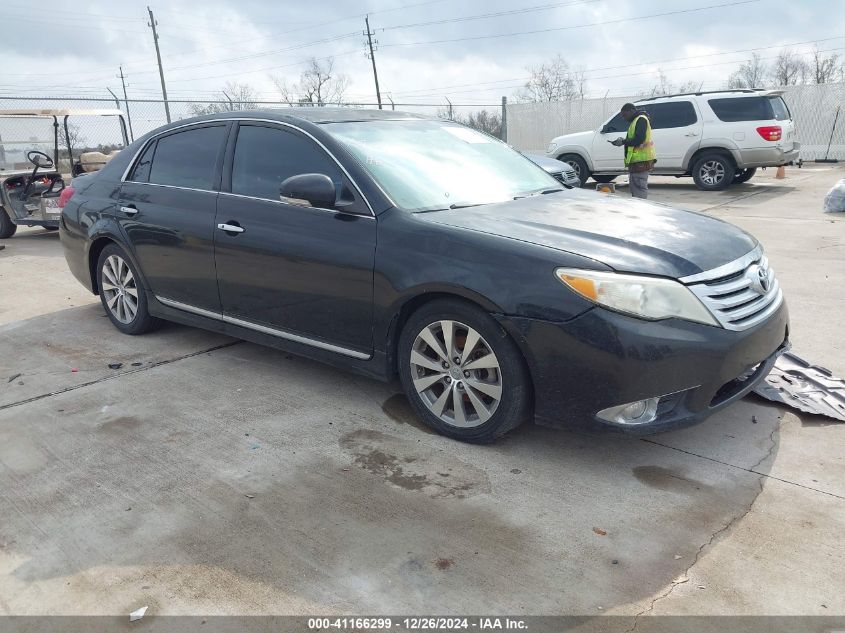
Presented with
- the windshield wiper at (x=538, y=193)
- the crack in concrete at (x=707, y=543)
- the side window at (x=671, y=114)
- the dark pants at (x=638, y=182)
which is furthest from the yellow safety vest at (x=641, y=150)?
the crack in concrete at (x=707, y=543)

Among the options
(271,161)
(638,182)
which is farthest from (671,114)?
(271,161)

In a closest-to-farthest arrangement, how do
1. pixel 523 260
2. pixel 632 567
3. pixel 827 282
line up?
1. pixel 632 567
2. pixel 523 260
3. pixel 827 282

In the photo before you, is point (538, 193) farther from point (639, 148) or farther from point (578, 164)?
point (578, 164)

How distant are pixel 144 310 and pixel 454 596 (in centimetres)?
376

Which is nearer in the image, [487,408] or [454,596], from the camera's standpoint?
[454,596]

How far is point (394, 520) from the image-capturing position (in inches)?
116

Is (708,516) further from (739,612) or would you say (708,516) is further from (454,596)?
(454,596)

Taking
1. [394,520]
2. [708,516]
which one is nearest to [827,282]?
[708,516]

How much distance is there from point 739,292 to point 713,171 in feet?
41.0

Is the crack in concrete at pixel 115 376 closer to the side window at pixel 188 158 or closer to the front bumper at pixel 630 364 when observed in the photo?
the side window at pixel 188 158

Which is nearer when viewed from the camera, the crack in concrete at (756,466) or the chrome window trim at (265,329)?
the crack in concrete at (756,466)

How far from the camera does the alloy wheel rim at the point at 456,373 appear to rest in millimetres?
3369

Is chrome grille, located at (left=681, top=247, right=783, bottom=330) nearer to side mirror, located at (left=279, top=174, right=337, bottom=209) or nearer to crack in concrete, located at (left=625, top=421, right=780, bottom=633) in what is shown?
crack in concrete, located at (left=625, top=421, right=780, bottom=633)

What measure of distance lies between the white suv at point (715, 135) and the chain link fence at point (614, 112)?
5.48m
